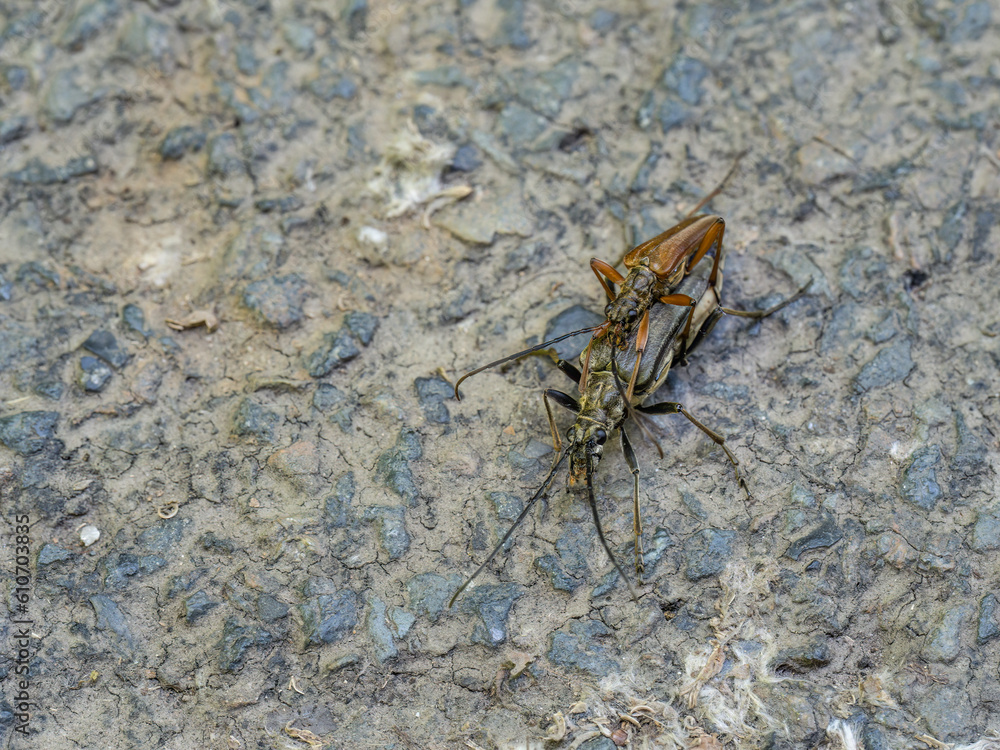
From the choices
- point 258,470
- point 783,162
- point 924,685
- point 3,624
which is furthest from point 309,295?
point 924,685

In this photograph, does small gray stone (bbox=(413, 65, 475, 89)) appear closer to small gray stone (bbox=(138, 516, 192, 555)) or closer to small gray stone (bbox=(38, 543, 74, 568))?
small gray stone (bbox=(138, 516, 192, 555))

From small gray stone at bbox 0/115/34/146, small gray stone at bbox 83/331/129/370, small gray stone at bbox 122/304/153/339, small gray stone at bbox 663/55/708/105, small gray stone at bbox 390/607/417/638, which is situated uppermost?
small gray stone at bbox 663/55/708/105

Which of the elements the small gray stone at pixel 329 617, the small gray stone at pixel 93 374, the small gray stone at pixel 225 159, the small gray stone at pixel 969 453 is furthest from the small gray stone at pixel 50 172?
the small gray stone at pixel 969 453

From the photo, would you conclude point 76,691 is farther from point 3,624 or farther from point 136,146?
point 136,146

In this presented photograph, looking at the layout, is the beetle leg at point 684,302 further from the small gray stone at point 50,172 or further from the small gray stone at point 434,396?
the small gray stone at point 50,172

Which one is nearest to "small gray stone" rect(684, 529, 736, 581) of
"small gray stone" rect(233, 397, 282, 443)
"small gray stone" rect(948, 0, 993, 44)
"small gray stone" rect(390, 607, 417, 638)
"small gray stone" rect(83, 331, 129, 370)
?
"small gray stone" rect(390, 607, 417, 638)

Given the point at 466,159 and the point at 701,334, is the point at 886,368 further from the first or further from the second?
the point at 466,159
